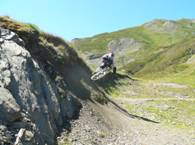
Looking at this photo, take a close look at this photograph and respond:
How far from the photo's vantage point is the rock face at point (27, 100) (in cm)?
1912

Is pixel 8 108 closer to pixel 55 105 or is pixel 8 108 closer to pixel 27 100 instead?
pixel 27 100

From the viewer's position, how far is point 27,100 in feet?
72.1

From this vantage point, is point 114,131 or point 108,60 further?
point 108,60

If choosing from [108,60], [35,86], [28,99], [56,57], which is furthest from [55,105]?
[108,60]

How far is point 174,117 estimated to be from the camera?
39.8 metres

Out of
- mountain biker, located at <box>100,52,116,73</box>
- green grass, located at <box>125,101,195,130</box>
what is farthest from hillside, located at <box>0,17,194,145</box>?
mountain biker, located at <box>100,52,116,73</box>

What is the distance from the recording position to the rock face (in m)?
19.1

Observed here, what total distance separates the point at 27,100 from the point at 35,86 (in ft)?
6.79

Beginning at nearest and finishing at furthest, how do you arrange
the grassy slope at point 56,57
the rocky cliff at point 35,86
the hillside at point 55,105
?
the rocky cliff at point 35,86 → the hillside at point 55,105 → the grassy slope at point 56,57

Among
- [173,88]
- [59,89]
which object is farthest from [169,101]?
[59,89]

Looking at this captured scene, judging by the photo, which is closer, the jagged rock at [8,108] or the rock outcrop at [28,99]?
the jagged rock at [8,108]

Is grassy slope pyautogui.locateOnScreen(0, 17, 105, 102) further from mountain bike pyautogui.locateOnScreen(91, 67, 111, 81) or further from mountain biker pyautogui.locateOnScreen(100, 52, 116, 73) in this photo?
mountain bike pyautogui.locateOnScreen(91, 67, 111, 81)

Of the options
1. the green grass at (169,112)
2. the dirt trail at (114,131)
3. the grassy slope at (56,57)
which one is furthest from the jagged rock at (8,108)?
the green grass at (169,112)

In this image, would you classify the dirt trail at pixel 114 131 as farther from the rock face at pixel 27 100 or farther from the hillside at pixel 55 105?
the rock face at pixel 27 100
